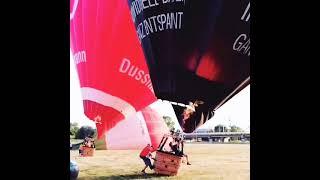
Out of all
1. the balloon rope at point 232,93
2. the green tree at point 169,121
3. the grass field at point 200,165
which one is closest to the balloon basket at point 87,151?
the grass field at point 200,165

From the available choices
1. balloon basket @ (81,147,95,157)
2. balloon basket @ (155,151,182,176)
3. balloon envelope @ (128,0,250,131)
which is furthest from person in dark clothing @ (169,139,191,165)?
balloon basket @ (81,147,95,157)

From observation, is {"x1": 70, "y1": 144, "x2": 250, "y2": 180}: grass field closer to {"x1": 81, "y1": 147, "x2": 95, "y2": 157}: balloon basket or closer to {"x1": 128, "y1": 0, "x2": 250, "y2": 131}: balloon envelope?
{"x1": 81, "y1": 147, "x2": 95, "y2": 157}: balloon basket

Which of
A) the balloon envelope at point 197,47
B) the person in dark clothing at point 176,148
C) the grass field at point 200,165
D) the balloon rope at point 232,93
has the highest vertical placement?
the balloon envelope at point 197,47

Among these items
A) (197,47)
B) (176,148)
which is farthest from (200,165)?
(197,47)

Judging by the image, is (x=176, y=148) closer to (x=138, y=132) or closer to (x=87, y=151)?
(x=138, y=132)

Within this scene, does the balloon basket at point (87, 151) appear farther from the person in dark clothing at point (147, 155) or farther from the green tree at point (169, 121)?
the green tree at point (169, 121)

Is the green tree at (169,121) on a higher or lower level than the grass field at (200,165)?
higher
